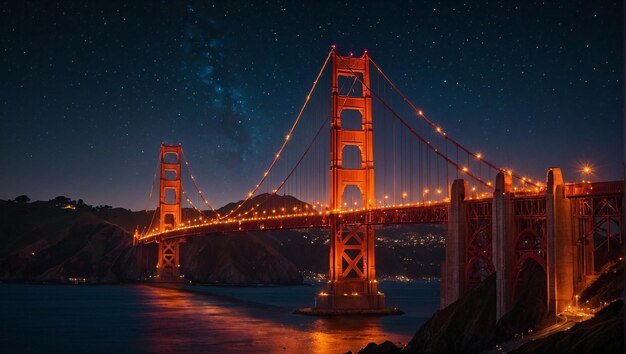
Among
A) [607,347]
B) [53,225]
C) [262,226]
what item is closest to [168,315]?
[262,226]

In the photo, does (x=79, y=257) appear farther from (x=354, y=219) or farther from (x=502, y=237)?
(x=502, y=237)

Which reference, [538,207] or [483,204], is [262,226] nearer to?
[483,204]

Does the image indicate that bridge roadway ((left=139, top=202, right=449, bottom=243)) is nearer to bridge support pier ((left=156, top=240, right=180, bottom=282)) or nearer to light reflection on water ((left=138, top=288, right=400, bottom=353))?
light reflection on water ((left=138, top=288, right=400, bottom=353))

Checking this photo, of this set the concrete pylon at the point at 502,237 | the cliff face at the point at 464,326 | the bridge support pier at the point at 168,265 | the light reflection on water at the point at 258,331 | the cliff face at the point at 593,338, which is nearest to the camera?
the cliff face at the point at 593,338

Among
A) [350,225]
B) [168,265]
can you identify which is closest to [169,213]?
[168,265]

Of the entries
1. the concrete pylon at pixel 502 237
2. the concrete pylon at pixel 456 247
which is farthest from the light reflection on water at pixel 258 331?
the concrete pylon at pixel 502 237

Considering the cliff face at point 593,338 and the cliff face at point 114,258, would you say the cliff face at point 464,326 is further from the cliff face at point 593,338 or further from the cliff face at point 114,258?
the cliff face at point 114,258

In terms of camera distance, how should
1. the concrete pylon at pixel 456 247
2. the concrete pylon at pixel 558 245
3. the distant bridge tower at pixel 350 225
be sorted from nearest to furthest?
the concrete pylon at pixel 558 245, the concrete pylon at pixel 456 247, the distant bridge tower at pixel 350 225
